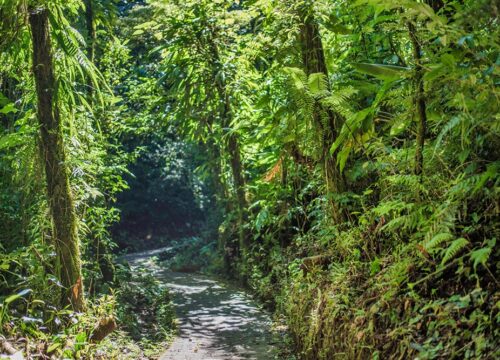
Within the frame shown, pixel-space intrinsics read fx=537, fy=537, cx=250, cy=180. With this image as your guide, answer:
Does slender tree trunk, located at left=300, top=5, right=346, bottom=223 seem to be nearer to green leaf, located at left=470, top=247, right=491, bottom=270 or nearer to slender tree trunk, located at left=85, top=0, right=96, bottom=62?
green leaf, located at left=470, top=247, right=491, bottom=270

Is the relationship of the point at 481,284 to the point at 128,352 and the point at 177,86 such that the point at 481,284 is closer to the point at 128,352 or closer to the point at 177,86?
the point at 128,352

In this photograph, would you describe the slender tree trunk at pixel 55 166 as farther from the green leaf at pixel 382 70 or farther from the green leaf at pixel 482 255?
the green leaf at pixel 482 255

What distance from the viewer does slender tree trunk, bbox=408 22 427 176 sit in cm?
457

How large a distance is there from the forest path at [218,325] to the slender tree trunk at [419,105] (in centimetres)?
348

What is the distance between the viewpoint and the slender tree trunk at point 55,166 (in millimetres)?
6227

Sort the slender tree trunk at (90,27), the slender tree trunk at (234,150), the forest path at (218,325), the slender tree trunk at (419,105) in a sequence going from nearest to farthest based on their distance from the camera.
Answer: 1. the slender tree trunk at (419,105)
2. the forest path at (218,325)
3. the slender tree trunk at (90,27)
4. the slender tree trunk at (234,150)

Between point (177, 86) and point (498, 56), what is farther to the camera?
point (177, 86)

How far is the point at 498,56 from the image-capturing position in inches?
156

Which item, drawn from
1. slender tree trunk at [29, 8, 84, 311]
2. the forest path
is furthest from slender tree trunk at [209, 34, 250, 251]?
slender tree trunk at [29, 8, 84, 311]

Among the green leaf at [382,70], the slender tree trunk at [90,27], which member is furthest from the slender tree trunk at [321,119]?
the slender tree trunk at [90,27]

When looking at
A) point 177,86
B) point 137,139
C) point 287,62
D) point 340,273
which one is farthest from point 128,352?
point 137,139

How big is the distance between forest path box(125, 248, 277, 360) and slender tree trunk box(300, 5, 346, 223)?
2357 mm

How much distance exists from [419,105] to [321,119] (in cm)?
206

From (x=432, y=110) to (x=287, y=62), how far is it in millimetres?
2975
